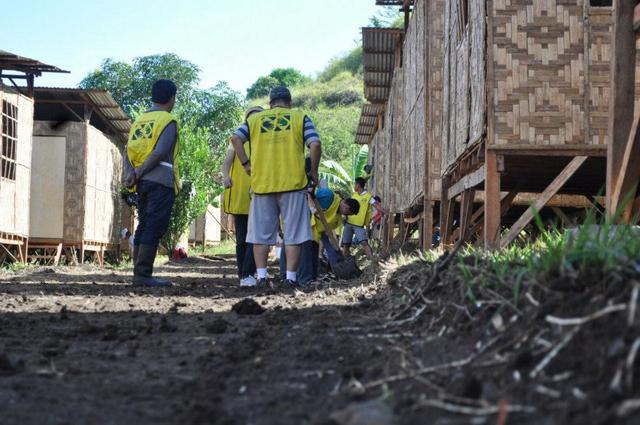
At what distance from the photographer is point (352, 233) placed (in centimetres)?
Result: 1459

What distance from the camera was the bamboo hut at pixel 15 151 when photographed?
15273 mm

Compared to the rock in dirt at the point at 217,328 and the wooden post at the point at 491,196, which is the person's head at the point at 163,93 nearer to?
the wooden post at the point at 491,196

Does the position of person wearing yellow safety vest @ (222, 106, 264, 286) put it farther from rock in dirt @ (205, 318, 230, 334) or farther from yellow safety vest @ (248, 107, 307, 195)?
rock in dirt @ (205, 318, 230, 334)

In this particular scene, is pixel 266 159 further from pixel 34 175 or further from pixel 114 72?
pixel 114 72

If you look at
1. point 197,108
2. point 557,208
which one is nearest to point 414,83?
point 557,208

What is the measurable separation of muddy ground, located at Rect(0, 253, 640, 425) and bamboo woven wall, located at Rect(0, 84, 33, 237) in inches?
434

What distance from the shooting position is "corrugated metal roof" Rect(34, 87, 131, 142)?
1880 centimetres

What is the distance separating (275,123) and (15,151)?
9.29m

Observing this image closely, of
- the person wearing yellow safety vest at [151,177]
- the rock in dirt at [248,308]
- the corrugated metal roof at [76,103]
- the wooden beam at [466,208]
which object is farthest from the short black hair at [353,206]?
the corrugated metal roof at [76,103]

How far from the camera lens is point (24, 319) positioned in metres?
5.01

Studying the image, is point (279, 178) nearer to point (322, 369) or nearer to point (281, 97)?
point (281, 97)

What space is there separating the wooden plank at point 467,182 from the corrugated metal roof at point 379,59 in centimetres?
862

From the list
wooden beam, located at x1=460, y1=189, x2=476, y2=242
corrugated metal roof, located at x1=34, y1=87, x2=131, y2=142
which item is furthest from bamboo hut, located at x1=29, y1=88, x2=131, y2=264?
wooden beam, located at x1=460, y1=189, x2=476, y2=242

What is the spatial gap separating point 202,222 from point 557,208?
93.6 ft
